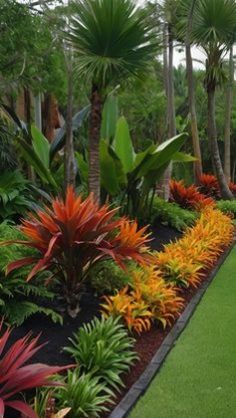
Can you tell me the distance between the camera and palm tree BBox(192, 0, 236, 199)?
15.4 metres

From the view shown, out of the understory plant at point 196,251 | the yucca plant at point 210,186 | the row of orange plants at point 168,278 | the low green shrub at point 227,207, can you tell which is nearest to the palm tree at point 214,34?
the yucca plant at point 210,186

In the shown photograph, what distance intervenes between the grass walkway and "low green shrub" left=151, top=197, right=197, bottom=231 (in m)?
4.11

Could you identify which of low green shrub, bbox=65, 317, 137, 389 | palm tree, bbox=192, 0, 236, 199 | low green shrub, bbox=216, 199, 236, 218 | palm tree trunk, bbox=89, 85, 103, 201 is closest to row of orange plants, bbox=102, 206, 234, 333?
low green shrub, bbox=65, 317, 137, 389

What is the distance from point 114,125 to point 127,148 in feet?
4.26

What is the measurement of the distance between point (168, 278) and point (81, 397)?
3676mm

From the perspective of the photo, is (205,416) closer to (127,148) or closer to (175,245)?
(175,245)

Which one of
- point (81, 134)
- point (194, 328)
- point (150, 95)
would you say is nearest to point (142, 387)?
point (194, 328)

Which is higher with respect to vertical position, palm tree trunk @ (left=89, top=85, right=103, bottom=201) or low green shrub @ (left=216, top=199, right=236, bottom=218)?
palm tree trunk @ (left=89, top=85, right=103, bottom=201)

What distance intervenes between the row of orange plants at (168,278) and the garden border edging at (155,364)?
0.41 ft

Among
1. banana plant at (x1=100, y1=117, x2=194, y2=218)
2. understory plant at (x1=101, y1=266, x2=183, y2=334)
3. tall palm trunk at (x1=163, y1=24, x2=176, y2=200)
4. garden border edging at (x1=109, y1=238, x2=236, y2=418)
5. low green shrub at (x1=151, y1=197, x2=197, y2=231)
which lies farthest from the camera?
tall palm trunk at (x1=163, y1=24, x2=176, y2=200)

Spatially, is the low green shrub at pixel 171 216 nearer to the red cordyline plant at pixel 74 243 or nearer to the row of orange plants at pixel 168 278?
the row of orange plants at pixel 168 278

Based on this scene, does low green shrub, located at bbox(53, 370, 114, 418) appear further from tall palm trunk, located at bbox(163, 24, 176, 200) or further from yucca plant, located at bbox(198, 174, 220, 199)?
yucca plant, located at bbox(198, 174, 220, 199)

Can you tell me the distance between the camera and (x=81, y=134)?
16.8m

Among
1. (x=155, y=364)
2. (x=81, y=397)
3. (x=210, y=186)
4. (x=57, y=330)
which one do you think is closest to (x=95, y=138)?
(x=57, y=330)
